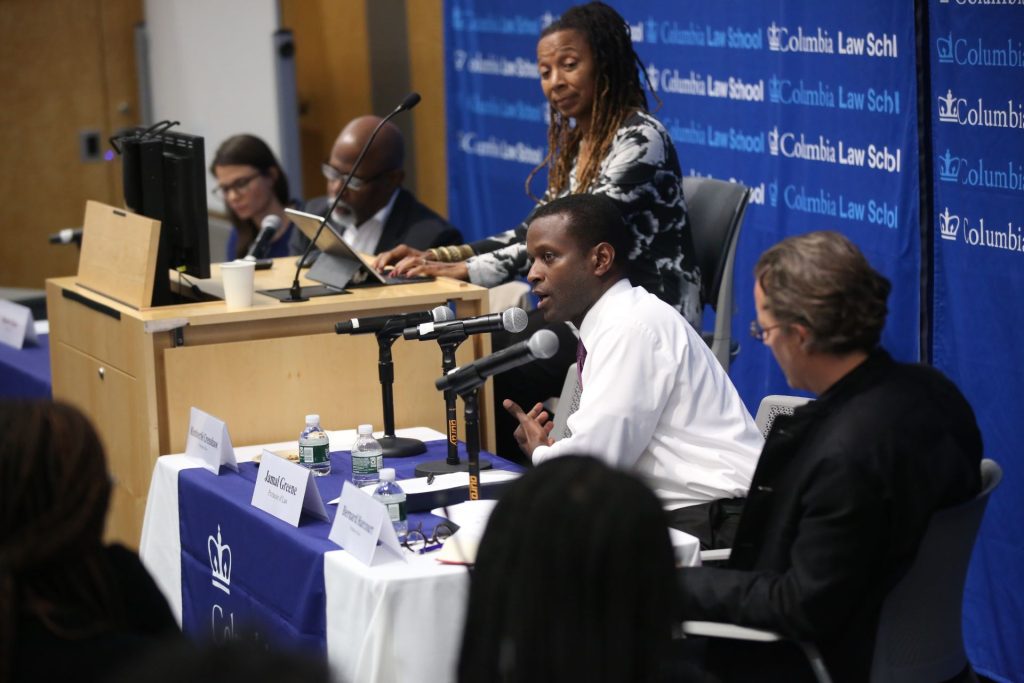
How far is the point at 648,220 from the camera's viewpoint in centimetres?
381

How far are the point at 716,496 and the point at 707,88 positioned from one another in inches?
94.0

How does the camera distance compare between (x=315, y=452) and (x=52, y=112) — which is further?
(x=52, y=112)

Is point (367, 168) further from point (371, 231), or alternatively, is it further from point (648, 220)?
point (648, 220)

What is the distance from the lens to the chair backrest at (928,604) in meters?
2.20

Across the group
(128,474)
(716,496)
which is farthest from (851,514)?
(128,474)

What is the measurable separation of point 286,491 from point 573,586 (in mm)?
1551

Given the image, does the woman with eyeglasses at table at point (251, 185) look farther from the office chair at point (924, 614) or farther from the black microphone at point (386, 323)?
the office chair at point (924, 614)

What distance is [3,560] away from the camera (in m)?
1.61

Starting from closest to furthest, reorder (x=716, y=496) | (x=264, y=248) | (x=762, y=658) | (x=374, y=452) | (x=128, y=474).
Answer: (x=762, y=658), (x=716, y=496), (x=374, y=452), (x=128, y=474), (x=264, y=248)

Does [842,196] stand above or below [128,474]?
above

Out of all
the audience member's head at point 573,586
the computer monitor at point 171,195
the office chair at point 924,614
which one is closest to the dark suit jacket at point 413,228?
the computer monitor at point 171,195

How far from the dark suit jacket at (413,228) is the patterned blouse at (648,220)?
0.78 m

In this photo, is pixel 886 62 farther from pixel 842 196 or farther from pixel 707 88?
pixel 707 88

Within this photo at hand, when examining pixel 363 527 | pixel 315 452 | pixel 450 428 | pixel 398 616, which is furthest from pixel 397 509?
pixel 315 452
